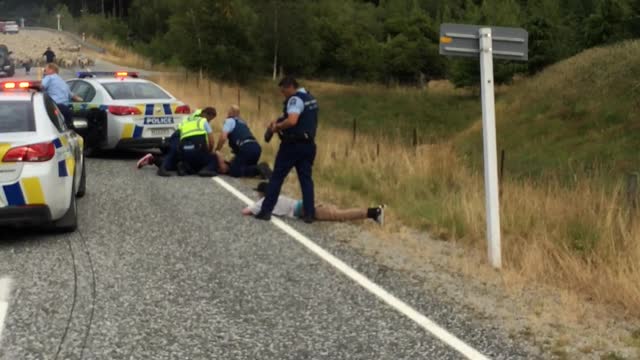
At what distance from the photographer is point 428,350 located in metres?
4.86

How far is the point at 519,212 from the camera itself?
895 centimetres

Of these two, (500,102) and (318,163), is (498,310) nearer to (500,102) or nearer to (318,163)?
(318,163)

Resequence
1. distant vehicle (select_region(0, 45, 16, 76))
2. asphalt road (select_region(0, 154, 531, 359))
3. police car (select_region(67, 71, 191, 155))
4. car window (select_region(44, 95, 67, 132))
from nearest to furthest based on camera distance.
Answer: asphalt road (select_region(0, 154, 531, 359))
car window (select_region(44, 95, 67, 132))
police car (select_region(67, 71, 191, 155))
distant vehicle (select_region(0, 45, 16, 76))

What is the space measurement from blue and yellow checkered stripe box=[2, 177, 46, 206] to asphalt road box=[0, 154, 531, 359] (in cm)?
47

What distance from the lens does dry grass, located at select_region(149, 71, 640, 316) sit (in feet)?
21.4

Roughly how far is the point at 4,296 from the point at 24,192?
1.59 m

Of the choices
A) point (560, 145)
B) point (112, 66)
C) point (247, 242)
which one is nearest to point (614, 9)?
point (560, 145)

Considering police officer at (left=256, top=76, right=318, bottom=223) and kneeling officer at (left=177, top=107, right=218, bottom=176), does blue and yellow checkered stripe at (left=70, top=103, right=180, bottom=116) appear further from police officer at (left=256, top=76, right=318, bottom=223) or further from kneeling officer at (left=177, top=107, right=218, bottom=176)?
police officer at (left=256, top=76, right=318, bottom=223)

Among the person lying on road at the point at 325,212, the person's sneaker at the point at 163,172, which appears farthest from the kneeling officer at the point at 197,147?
the person lying on road at the point at 325,212

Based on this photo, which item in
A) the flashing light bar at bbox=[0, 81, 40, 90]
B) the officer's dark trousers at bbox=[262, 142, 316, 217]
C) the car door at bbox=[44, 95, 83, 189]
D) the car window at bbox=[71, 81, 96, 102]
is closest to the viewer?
the car door at bbox=[44, 95, 83, 189]

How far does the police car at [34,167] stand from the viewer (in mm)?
7191

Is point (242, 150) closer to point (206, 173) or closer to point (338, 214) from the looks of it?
point (206, 173)

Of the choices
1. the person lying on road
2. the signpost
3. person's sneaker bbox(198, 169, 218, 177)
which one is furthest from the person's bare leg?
person's sneaker bbox(198, 169, 218, 177)

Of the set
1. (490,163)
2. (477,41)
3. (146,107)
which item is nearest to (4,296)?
(490,163)
